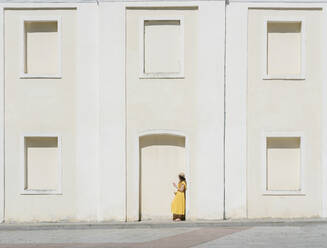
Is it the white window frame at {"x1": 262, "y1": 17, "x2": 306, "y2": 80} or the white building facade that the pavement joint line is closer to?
the white building facade

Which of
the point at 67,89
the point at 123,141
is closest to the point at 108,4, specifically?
the point at 67,89

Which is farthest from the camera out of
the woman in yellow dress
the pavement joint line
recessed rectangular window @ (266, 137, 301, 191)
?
recessed rectangular window @ (266, 137, 301, 191)

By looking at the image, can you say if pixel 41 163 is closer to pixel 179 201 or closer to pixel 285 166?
pixel 179 201

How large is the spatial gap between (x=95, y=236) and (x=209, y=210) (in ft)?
12.8

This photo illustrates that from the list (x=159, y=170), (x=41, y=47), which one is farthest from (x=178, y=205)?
(x=41, y=47)

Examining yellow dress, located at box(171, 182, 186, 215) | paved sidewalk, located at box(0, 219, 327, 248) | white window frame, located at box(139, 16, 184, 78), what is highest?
white window frame, located at box(139, 16, 184, 78)

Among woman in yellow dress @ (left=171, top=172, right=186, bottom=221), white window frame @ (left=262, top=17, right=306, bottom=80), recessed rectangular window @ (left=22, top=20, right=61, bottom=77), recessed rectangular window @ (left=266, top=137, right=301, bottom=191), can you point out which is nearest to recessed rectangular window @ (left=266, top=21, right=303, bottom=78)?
white window frame @ (left=262, top=17, right=306, bottom=80)

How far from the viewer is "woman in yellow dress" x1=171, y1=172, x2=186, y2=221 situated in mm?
20859

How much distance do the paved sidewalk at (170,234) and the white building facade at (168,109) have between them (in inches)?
30.5

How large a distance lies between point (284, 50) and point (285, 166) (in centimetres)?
355

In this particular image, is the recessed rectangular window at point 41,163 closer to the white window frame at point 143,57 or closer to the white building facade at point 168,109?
the white building facade at point 168,109

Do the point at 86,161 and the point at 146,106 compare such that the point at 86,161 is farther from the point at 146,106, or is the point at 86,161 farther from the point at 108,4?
the point at 108,4

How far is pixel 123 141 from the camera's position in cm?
2097

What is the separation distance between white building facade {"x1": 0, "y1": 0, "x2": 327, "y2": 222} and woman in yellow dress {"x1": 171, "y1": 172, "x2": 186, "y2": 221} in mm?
284
